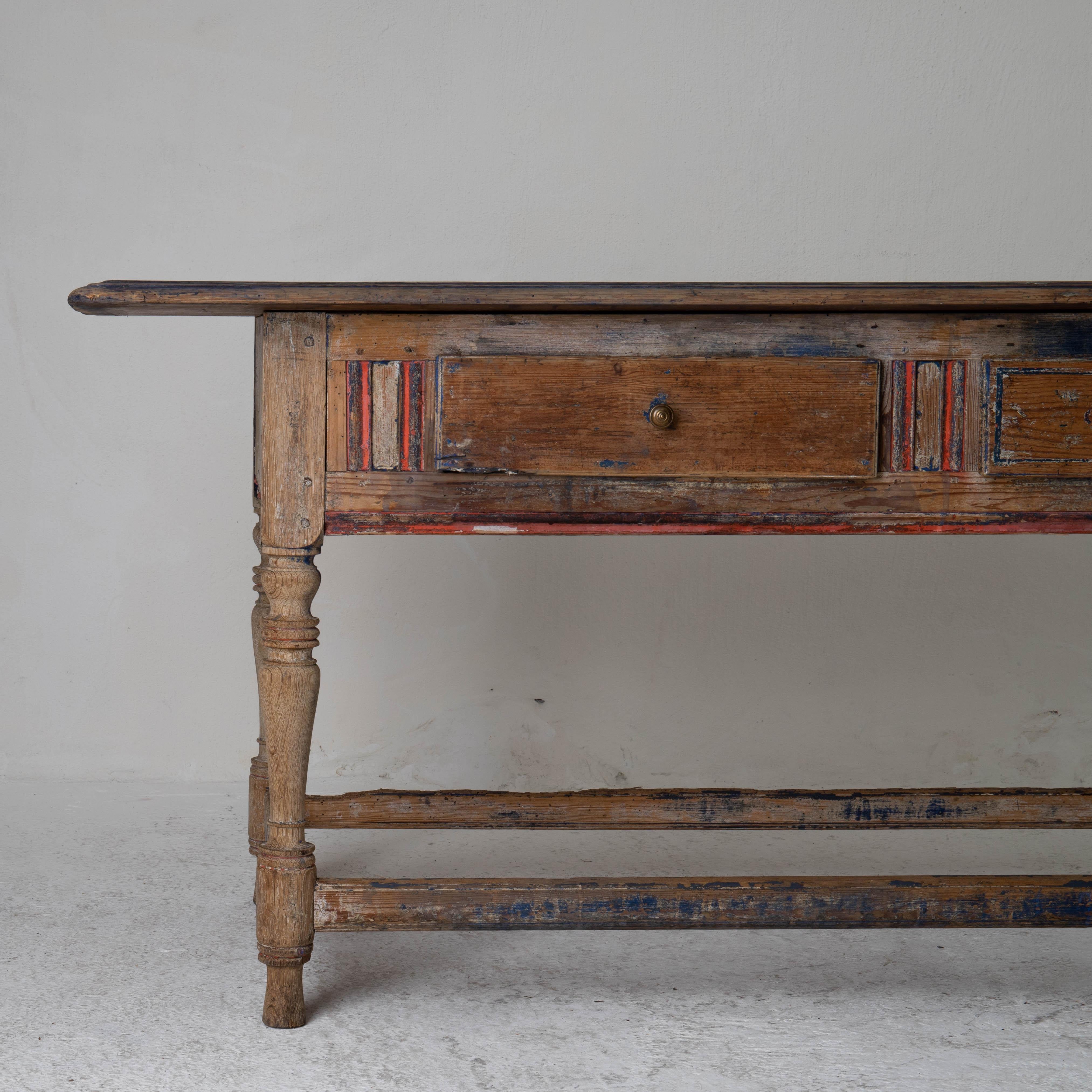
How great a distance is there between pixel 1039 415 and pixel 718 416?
1.65ft

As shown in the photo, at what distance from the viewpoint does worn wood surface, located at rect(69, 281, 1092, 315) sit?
5.94ft

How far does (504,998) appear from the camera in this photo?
2.12m

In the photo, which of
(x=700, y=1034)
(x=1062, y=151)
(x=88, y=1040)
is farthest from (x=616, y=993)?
(x=1062, y=151)

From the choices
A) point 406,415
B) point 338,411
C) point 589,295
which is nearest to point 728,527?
point 589,295

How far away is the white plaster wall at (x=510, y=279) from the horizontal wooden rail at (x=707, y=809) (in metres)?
1.18

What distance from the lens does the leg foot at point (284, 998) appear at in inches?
77.9

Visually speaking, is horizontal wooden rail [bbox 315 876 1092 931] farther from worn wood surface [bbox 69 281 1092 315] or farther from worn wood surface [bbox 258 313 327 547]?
worn wood surface [bbox 69 281 1092 315]

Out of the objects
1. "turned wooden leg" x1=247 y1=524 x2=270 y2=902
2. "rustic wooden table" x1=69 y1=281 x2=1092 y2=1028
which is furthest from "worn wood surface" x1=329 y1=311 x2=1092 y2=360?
"turned wooden leg" x1=247 y1=524 x2=270 y2=902

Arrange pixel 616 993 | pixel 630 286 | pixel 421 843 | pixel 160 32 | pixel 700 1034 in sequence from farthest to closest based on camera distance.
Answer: pixel 160 32 < pixel 421 843 < pixel 616 993 < pixel 700 1034 < pixel 630 286

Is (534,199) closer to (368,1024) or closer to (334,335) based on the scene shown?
(334,335)

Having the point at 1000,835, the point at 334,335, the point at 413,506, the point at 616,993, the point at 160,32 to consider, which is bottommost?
the point at 1000,835

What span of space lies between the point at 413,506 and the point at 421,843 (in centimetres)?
147

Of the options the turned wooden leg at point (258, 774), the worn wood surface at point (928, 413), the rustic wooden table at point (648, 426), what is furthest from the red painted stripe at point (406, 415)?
the worn wood surface at point (928, 413)

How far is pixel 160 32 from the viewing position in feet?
11.8
